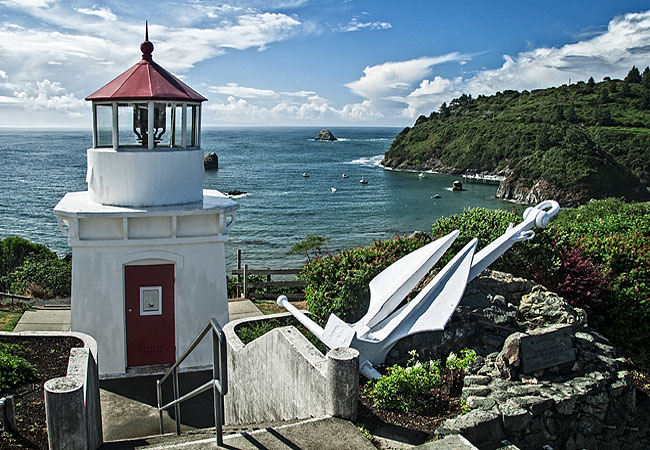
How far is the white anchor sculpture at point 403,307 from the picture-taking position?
28.5 ft

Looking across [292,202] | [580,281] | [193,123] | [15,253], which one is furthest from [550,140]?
[193,123]

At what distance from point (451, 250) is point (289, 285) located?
641 centimetres

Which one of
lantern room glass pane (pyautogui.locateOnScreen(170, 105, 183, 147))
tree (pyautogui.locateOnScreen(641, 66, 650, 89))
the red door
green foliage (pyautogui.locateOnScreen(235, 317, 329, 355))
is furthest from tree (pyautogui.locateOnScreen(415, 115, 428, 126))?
green foliage (pyautogui.locateOnScreen(235, 317, 329, 355))

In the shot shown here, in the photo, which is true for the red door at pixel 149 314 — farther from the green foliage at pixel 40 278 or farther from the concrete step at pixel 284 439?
the green foliage at pixel 40 278

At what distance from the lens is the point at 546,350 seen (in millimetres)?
8320

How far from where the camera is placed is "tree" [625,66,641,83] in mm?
120312

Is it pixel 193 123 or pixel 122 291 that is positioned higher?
pixel 193 123

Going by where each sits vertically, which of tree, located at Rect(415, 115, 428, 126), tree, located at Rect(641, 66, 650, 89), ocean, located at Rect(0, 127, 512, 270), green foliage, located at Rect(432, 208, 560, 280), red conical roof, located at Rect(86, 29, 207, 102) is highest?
tree, located at Rect(641, 66, 650, 89)

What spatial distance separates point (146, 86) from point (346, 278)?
5.48m

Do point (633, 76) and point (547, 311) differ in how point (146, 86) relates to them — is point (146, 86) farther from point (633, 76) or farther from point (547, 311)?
point (633, 76)

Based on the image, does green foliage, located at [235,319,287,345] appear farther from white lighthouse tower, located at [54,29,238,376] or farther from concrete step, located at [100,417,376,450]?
concrete step, located at [100,417,376,450]

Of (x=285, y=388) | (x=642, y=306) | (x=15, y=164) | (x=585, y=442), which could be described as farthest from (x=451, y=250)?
(x=15, y=164)

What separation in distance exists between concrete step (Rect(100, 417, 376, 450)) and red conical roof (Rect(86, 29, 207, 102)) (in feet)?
22.9

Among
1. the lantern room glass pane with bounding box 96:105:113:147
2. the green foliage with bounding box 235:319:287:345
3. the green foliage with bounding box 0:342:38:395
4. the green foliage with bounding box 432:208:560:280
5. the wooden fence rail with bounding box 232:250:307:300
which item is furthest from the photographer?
the wooden fence rail with bounding box 232:250:307:300
